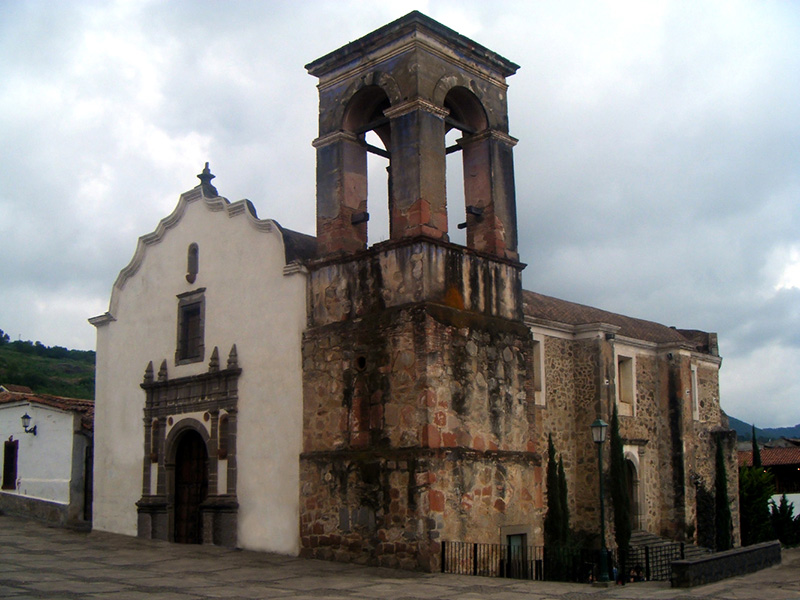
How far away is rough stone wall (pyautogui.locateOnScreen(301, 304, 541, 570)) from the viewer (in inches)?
555

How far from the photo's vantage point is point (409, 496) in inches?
552

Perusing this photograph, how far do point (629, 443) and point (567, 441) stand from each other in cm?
211

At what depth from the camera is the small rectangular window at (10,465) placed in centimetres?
2284

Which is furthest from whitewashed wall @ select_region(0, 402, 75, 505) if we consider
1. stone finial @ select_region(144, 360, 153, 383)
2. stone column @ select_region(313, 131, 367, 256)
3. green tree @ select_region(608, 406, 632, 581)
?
green tree @ select_region(608, 406, 632, 581)

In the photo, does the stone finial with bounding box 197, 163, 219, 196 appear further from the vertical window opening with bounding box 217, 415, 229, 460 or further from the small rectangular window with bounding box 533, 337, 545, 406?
the small rectangular window with bounding box 533, 337, 545, 406

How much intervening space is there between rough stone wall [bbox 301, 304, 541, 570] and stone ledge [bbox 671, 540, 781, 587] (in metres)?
3.02

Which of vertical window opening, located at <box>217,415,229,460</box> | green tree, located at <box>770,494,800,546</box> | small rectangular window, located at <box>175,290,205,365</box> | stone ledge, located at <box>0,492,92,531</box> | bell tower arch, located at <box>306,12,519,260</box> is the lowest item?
green tree, located at <box>770,494,800,546</box>

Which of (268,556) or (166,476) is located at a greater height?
(166,476)

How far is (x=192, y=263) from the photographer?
19.1m

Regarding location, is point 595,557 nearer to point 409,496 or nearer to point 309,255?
point 409,496

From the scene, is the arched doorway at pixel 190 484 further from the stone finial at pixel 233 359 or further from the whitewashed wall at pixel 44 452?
the whitewashed wall at pixel 44 452

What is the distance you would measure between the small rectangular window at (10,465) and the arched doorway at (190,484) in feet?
21.8

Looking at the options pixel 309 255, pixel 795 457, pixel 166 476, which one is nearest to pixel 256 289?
pixel 309 255

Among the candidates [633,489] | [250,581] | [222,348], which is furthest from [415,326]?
[633,489]
